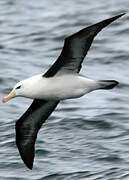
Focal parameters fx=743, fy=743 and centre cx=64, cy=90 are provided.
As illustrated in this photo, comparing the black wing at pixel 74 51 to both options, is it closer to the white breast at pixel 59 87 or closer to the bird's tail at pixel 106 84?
the white breast at pixel 59 87

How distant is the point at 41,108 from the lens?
12070mm

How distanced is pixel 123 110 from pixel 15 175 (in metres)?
3.06

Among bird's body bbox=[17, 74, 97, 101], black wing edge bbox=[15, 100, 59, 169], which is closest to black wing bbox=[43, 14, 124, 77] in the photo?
bird's body bbox=[17, 74, 97, 101]

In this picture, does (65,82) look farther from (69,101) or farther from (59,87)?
(69,101)

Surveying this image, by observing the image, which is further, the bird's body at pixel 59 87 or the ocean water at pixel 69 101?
the ocean water at pixel 69 101

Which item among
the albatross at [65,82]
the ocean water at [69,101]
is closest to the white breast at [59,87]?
the albatross at [65,82]

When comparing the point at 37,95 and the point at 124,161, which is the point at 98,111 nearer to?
the point at 124,161

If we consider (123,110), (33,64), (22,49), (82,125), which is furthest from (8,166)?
(22,49)

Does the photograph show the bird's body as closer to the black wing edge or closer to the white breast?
the white breast

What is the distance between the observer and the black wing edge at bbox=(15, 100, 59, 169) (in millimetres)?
11859

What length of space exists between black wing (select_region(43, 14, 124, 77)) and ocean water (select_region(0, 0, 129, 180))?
1.77 metres

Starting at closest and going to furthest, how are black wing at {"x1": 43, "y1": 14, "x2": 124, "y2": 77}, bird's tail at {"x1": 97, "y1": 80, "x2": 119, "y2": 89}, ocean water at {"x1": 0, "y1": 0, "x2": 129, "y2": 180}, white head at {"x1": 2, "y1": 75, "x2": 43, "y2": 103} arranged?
black wing at {"x1": 43, "y1": 14, "x2": 124, "y2": 77}
bird's tail at {"x1": 97, "y1": 80, "x2": 119, "y2": 89}
white head at {"x1": 2, "y1": 75, "x2": 43, "y2": 103}
ocean water at {"x1": 0, "y1": 0, "x2": 129, "y2": 180}

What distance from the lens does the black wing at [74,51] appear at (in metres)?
10.0

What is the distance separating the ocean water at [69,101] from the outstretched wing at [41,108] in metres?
0.31
